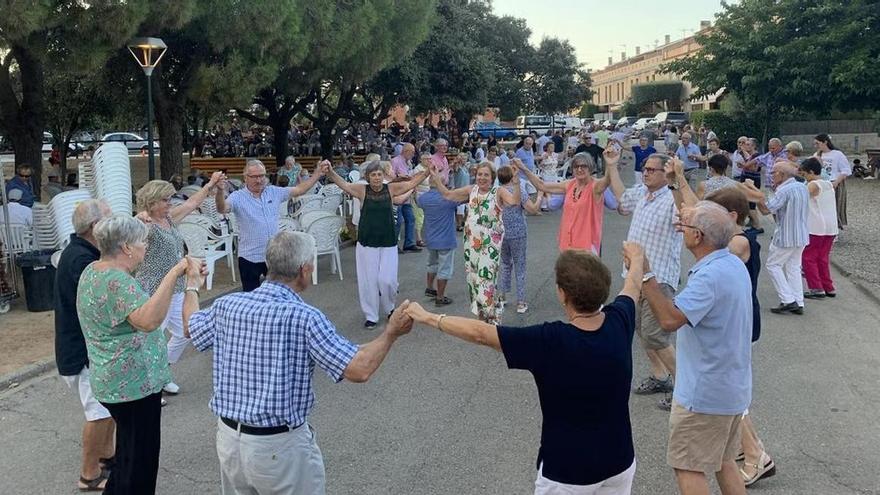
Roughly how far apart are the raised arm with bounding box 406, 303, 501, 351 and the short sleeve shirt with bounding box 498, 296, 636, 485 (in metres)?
0.04

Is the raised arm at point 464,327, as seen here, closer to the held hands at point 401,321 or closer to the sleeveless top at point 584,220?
the held hands at point 401,321

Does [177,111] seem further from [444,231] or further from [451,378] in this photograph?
[451,378]

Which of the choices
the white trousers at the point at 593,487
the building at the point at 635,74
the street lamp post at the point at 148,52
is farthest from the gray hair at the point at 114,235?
the building at the point at 635,74

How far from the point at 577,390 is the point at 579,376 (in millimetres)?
53

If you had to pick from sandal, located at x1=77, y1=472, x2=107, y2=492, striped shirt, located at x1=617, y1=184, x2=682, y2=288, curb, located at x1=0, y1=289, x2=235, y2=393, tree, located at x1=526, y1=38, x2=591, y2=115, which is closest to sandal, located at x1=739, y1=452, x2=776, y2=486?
striped shirt, located at x1=617, y1=184, x2=682, y2=288

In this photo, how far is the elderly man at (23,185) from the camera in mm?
11570

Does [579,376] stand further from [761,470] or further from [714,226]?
[761,470]

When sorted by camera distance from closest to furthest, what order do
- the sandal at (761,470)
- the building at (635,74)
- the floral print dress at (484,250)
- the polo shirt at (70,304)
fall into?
the polo shirt at (70,304) → the sandal at (761,470) → the floral print dress at (484,250) → the building at (635,74)

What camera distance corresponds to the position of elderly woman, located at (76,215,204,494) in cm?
337

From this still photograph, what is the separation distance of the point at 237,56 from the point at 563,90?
1418 inches

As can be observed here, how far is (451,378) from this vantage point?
6234mm

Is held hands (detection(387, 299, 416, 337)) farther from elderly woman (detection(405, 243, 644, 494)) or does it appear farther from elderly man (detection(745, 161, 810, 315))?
elderly man (detection(745, 161, 810, 315))

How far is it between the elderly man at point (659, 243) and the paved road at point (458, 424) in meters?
0.26

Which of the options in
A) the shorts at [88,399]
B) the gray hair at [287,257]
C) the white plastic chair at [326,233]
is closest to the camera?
the gray hair at [287,257]
